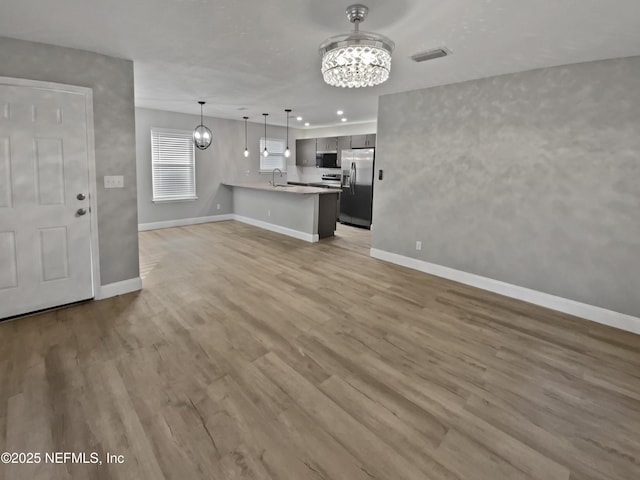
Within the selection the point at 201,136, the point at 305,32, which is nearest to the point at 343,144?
the point at 201,136

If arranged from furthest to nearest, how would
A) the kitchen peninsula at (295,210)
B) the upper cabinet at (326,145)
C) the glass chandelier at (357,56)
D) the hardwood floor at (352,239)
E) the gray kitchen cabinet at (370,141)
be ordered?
the upper cabinet at (326,145) → the gray kitchen cabinet at (370,141) → the kitchen peninsula at (295,210) → the hardwood floor at (352,239) → the glass chandelier at (357,56)

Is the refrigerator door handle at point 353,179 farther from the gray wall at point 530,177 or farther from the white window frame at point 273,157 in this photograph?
the gray wall at point 530,177

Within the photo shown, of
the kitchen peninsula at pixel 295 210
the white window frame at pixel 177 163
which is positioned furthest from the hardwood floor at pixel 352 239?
the white window frame at pixel 177 163

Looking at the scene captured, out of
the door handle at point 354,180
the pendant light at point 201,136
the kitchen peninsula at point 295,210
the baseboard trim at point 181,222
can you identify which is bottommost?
the baseboard trim at point 181,222

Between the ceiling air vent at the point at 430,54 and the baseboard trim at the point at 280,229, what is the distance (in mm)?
3660

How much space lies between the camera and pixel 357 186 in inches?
304

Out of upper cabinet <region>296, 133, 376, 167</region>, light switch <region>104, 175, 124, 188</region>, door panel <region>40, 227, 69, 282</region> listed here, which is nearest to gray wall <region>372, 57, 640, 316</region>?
upper cabinet <region>296, 133, 376, 167</region>

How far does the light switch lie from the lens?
3488 millimetres

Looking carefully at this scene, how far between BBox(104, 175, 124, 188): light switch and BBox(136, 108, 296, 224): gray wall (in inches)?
121

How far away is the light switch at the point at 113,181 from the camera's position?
3.49m

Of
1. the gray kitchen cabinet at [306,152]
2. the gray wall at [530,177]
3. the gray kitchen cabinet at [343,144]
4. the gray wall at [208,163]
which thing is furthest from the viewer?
the gray kitchen cabinet at [306,152]

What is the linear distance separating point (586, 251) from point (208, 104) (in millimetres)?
6044

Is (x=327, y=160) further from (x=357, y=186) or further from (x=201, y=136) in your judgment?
(x=201, y=136)

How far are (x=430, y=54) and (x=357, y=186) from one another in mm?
4643
